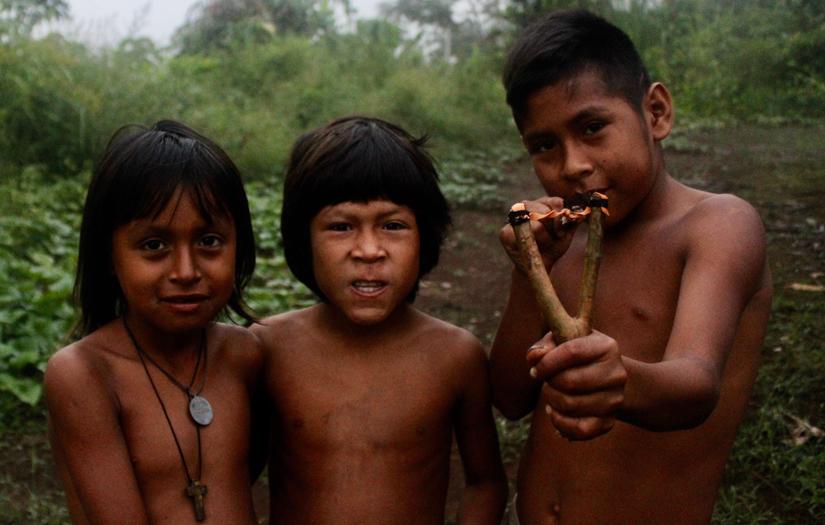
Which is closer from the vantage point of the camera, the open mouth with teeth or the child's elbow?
the child's elbow

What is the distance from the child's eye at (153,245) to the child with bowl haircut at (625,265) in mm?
718

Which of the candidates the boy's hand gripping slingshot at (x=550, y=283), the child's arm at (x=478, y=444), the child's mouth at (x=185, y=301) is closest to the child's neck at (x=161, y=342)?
the child's mouth at (x=185, y=301)

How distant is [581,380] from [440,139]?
7.98m

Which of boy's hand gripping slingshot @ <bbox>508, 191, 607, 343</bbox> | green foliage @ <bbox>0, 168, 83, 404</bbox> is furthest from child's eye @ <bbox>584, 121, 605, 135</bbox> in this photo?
green foliage @ <bbox>0, 168, 83, 404</bbox>

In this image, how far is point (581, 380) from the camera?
1.09m

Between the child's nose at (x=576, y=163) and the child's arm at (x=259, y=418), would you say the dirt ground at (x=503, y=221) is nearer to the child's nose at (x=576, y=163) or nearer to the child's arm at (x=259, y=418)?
the child's arm at (x=259, y=418)

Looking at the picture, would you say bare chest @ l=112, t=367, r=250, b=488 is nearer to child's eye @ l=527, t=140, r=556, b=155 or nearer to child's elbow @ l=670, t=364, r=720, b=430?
child's eye @ l=527, t=140, r=556, b=155

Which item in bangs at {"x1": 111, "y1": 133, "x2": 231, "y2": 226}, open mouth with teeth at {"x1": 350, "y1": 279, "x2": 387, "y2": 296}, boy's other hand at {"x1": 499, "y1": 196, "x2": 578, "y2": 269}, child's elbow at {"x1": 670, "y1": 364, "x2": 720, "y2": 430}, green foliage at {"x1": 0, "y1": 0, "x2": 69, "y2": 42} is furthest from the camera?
green foliage at {"x1": 0, "y1": 0, "x2": 69, "y2": 42}

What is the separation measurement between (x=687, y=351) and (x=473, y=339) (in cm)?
70

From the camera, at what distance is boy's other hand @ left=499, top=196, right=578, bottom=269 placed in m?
1.42

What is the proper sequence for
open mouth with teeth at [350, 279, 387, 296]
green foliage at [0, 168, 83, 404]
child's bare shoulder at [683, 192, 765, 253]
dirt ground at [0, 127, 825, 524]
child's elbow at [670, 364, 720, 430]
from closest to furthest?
child's elbow at [670, 364, 720, 430] < child's bare shoulder at [683, 192, 765, 253] < open mouth with teeth at [350, 279, 387, 296] < dirt ground at [0, 127, 825, 524] < green foliage at [0, 168, 83, 404]

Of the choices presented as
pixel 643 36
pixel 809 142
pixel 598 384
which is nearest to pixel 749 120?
pixel 809 142

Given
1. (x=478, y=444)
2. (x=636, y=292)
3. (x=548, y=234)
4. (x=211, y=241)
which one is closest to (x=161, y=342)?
(x=211, y=241)

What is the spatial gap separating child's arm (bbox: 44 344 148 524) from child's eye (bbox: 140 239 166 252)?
25 cm
